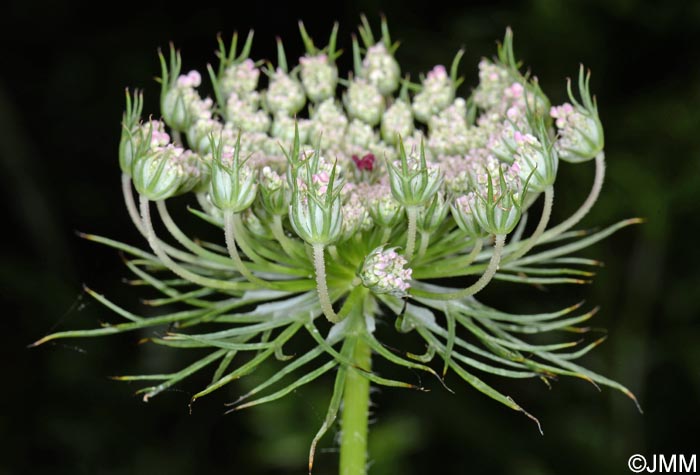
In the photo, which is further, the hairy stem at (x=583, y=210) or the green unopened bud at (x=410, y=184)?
the hairy stem at (x=583, y=210)

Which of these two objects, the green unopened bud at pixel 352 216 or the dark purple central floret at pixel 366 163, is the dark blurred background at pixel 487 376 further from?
the green unopened bud at pixel 352 216

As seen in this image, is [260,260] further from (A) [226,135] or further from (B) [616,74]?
(B) [616,74]

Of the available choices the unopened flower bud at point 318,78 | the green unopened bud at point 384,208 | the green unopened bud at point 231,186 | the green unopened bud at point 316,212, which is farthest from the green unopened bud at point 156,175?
the unopened flower bud at point 318,78

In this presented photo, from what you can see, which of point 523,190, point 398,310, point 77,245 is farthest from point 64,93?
point 523,190

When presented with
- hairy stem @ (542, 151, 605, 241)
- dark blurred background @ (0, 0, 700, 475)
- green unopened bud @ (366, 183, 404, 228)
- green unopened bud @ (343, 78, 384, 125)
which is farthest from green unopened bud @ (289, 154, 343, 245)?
dark blurred background @ (0, 0, 700, 475)

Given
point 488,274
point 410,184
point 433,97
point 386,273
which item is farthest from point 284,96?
point 488,274

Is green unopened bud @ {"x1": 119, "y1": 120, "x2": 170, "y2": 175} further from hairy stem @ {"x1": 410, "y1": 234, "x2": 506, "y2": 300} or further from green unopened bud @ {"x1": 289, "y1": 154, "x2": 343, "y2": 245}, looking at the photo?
hairy stem @ {"x1": 410, "y1": 234, "x2": 506, "y2": 300}
